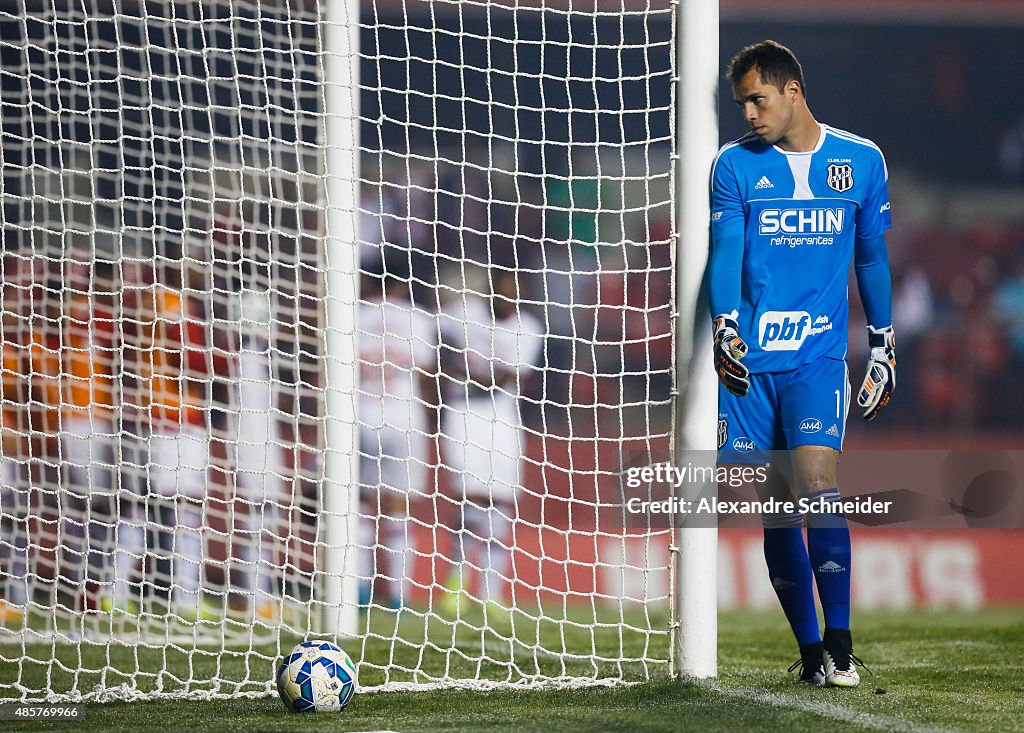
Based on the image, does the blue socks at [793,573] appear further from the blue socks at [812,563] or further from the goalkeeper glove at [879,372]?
the goalkeeper glove at [879,372]

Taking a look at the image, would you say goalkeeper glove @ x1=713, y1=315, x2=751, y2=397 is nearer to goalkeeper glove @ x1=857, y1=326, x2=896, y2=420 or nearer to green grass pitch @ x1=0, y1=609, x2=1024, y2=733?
goalkeeper glove @ x1=857, y1=326, x2=896, y2=420

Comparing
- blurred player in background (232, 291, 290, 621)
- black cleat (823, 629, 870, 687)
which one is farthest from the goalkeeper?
blurred player in background (232, 291, 290, 621)

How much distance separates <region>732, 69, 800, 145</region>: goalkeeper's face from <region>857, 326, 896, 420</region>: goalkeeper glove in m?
0.70

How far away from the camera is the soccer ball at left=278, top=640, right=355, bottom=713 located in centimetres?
394

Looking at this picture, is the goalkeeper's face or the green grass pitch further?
the goalkeeper's face

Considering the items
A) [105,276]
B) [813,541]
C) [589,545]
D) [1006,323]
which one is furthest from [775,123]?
[1006,323]

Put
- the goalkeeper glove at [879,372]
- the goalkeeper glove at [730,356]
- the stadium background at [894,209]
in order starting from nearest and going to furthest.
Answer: the goalkeeper glove at [730,356] < the goalkeeper glove at [879,372] < the stadium background at [894,209]

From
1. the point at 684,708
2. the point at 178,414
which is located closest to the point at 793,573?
the point at 684,708

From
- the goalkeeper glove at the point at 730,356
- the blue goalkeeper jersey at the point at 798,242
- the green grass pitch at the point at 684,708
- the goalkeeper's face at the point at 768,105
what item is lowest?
the green grass pitch at the point at 684,708

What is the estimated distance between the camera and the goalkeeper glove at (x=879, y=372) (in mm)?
4379

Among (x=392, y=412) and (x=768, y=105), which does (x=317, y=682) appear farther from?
(x=392, y=412)

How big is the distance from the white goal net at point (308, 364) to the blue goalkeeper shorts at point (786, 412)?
0.30m

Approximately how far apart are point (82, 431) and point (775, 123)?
4486 mm

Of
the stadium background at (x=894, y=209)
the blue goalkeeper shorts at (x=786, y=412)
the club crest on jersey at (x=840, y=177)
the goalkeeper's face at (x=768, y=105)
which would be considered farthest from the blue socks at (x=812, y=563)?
the stadium background at (x=894, y=209)
